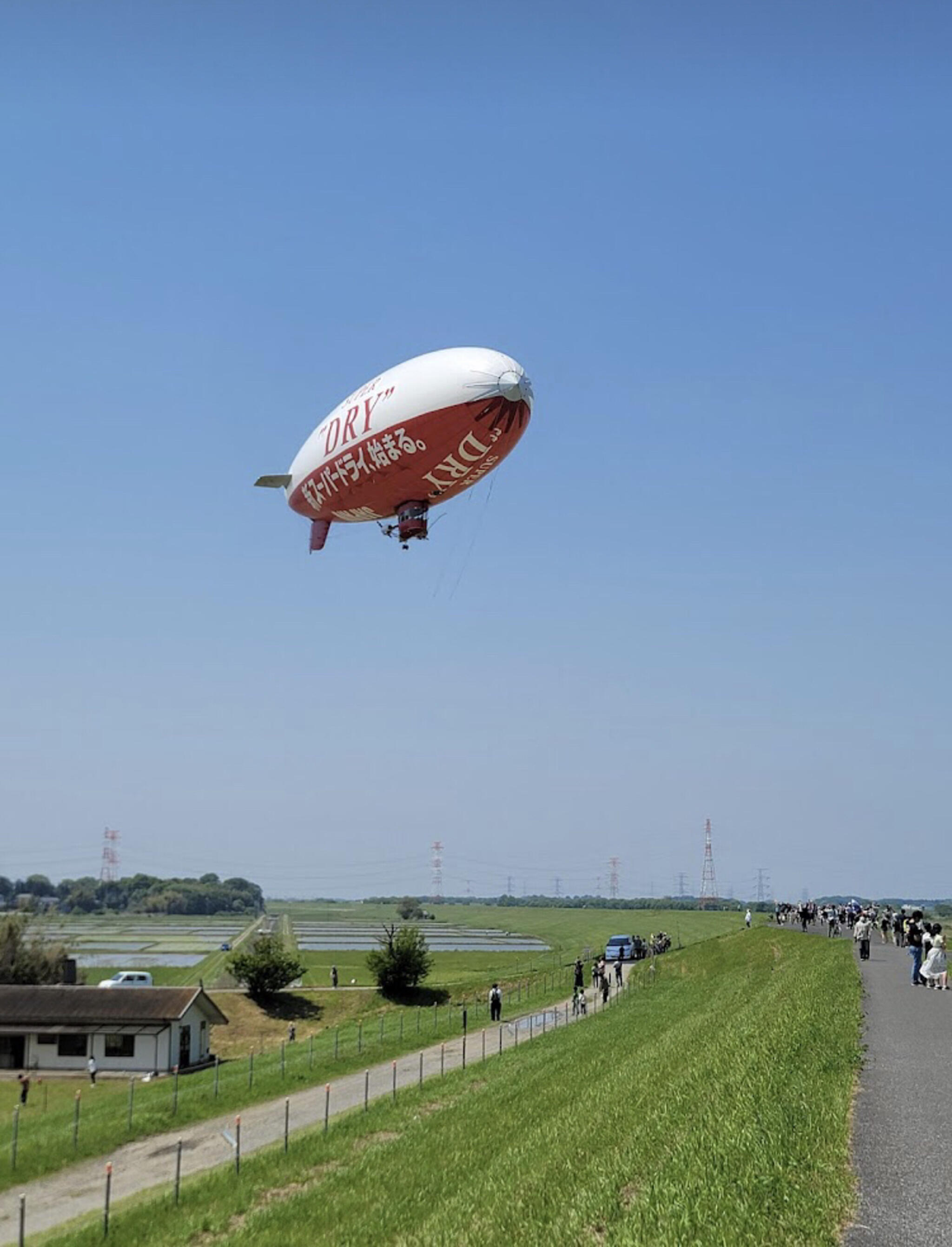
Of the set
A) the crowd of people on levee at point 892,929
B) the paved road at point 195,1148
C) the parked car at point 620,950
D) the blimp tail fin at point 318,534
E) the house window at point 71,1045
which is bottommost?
the house window at point 71,1045

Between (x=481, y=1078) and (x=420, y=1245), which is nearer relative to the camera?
(x=420, y=1245)

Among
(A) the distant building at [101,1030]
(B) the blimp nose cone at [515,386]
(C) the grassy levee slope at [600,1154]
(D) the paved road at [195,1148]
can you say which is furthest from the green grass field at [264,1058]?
(B) the blimp nose cone at [515,386]

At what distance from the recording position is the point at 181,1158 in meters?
29.3

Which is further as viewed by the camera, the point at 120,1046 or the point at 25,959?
the point at 25,959

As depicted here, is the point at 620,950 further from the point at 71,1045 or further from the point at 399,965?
the point at 71,1045

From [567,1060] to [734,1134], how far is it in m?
21.2

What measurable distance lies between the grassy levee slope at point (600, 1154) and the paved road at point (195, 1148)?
2.04 meters

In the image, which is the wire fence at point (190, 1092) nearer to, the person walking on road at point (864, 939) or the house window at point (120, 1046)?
the house window at point (120, 1046)

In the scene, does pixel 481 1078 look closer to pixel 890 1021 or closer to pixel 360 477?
pixel 890 1021

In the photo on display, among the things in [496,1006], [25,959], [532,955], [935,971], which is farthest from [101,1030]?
[532,955]

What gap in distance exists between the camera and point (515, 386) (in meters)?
30.3

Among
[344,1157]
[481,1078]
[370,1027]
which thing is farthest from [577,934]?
[344,1157]

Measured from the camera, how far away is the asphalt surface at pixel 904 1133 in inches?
432

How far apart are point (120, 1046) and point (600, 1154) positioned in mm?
40291
